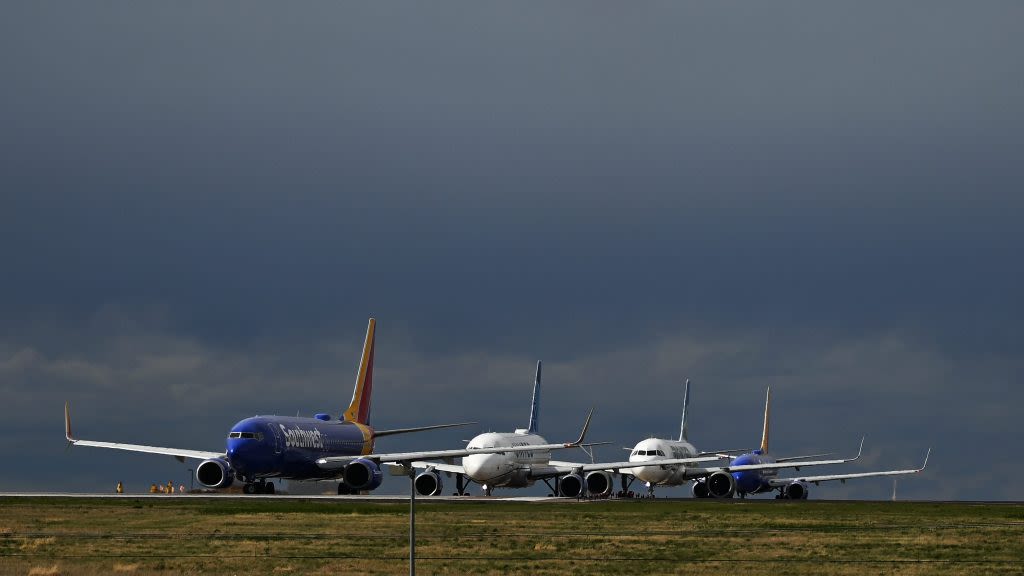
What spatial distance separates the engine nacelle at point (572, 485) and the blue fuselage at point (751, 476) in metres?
21.6

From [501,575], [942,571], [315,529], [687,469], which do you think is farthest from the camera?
[687,469]

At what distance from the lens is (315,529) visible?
46.0 m

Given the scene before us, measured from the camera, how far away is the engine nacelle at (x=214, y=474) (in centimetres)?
7394

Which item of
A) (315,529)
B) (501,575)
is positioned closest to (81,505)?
(315,529)

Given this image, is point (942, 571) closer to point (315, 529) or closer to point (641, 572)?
point (641, 572)

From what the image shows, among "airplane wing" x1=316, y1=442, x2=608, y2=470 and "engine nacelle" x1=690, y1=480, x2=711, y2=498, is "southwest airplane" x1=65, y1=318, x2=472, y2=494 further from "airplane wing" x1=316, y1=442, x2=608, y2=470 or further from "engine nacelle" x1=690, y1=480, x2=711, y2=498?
"engine nacelle" x1=690, y1=480, x2=711, y2=498

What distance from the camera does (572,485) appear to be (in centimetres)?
8712

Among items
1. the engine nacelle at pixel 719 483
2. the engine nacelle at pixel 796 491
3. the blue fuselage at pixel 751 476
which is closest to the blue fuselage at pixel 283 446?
the engine nacelle at pixel 719 483

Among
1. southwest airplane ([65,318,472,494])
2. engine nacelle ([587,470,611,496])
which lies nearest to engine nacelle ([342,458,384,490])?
southwest airplane ([65,318,472,494])

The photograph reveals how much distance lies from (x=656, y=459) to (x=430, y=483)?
15.8m

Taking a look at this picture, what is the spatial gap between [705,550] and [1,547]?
783 inches

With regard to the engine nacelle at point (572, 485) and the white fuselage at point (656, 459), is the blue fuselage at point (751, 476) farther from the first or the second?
the engine nacelle at point (572, 485)

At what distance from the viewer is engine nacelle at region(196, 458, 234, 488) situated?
2911 inches

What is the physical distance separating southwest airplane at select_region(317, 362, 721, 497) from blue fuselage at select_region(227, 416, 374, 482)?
3.89 feet
